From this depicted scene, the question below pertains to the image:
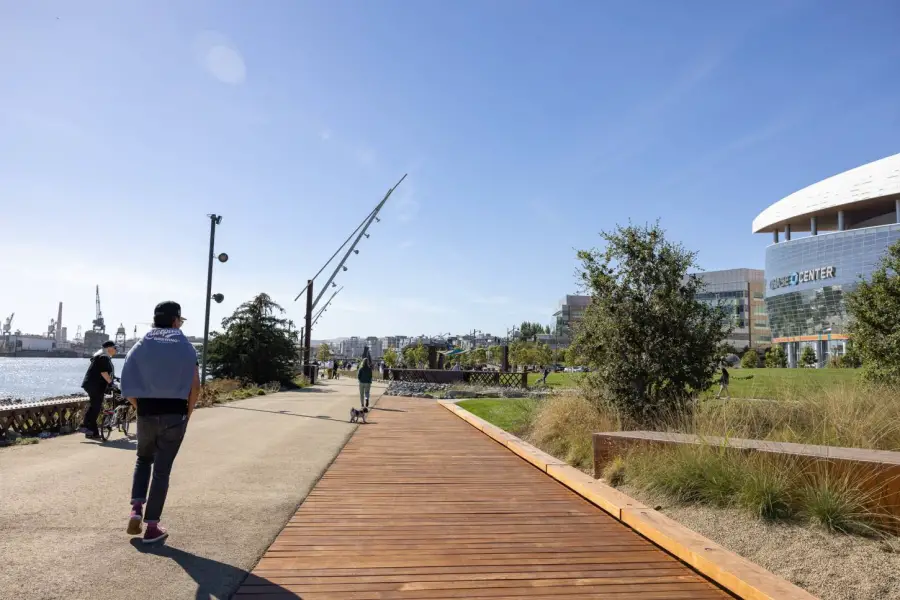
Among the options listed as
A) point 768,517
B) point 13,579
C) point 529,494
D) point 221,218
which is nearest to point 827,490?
point 768,517

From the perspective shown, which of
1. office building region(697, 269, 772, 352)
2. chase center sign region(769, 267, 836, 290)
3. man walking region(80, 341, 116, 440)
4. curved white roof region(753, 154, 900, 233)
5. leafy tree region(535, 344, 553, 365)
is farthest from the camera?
office building region(697, 269, 772, 352)

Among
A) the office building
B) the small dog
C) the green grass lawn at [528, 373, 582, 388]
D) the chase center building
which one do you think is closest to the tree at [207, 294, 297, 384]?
the green grass lawn at [528, 373, 582, 388]

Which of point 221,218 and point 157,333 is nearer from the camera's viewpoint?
point 157,333

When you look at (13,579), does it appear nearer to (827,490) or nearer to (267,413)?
(827,490)

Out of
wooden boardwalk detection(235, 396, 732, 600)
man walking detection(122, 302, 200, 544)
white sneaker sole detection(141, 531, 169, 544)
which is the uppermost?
man walking detection(122, 302, 200, 544)

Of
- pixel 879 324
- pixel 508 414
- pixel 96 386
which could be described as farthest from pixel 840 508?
pixel 508 414

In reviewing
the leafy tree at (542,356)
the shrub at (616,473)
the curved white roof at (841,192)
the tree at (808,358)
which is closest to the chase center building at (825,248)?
the curved white roof at (841,192)

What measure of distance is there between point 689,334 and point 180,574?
8119mm

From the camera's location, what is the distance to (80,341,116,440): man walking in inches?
415

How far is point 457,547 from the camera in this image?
4957 mm

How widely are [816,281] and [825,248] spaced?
4.63 m

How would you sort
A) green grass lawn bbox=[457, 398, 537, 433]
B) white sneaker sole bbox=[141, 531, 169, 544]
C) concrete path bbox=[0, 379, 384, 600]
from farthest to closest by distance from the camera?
green grass lawn bbox=[457, 398, 537, 433], white sneaker sole bbox=[141, 531, 169, 544], concrete path bbox=[0, 379, 384, 600]

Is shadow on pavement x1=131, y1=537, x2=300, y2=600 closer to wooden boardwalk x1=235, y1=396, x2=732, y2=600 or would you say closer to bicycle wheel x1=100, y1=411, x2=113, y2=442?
wooden boardwalk x1=235, y1=396, x2=732, y2=600

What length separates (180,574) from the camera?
13.7 feet
